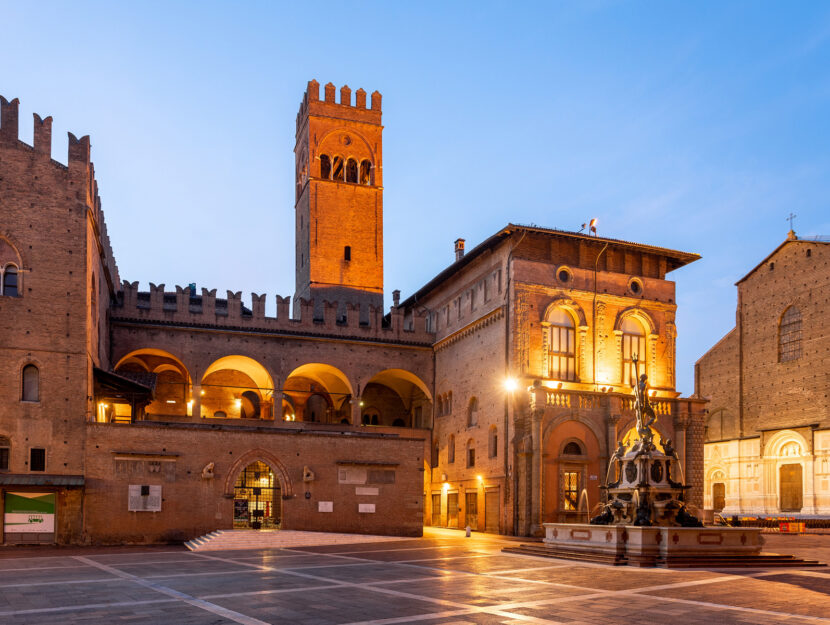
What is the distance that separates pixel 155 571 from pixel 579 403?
1880cm

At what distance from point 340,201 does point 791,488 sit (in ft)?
92.6

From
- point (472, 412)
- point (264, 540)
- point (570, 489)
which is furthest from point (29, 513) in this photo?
point (570, 489)

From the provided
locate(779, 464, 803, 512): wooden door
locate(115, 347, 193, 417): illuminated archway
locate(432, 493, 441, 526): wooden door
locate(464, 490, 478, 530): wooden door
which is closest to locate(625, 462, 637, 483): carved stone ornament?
locate(464, 490, 478, 530): wooden door

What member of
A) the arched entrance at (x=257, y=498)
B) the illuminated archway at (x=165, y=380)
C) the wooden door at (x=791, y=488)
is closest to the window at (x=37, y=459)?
the arched entrance at (x=257, y=498)

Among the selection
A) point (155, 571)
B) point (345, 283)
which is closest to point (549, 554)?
point (155, 571)

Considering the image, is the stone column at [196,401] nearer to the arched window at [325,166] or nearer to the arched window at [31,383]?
the arched window at [31,383]

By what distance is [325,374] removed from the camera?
1619 inches

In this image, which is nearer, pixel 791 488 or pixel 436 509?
pixel 436 509

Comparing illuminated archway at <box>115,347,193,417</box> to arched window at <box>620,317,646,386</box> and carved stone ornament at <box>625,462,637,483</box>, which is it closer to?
arched window at <box>620,317,646,386</box>

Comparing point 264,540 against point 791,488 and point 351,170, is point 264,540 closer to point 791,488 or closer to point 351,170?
point 351,170

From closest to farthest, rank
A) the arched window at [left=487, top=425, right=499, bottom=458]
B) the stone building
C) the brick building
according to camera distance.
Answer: the brick building
the arched window at [left=487, top=425, right=499, bottom=458]
the stone building

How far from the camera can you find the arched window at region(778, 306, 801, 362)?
142ft

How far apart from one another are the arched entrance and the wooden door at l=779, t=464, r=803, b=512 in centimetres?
2730

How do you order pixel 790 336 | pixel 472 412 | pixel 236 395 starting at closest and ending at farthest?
pixel 472 412 < pixel 236 395 < pixel 790 336
